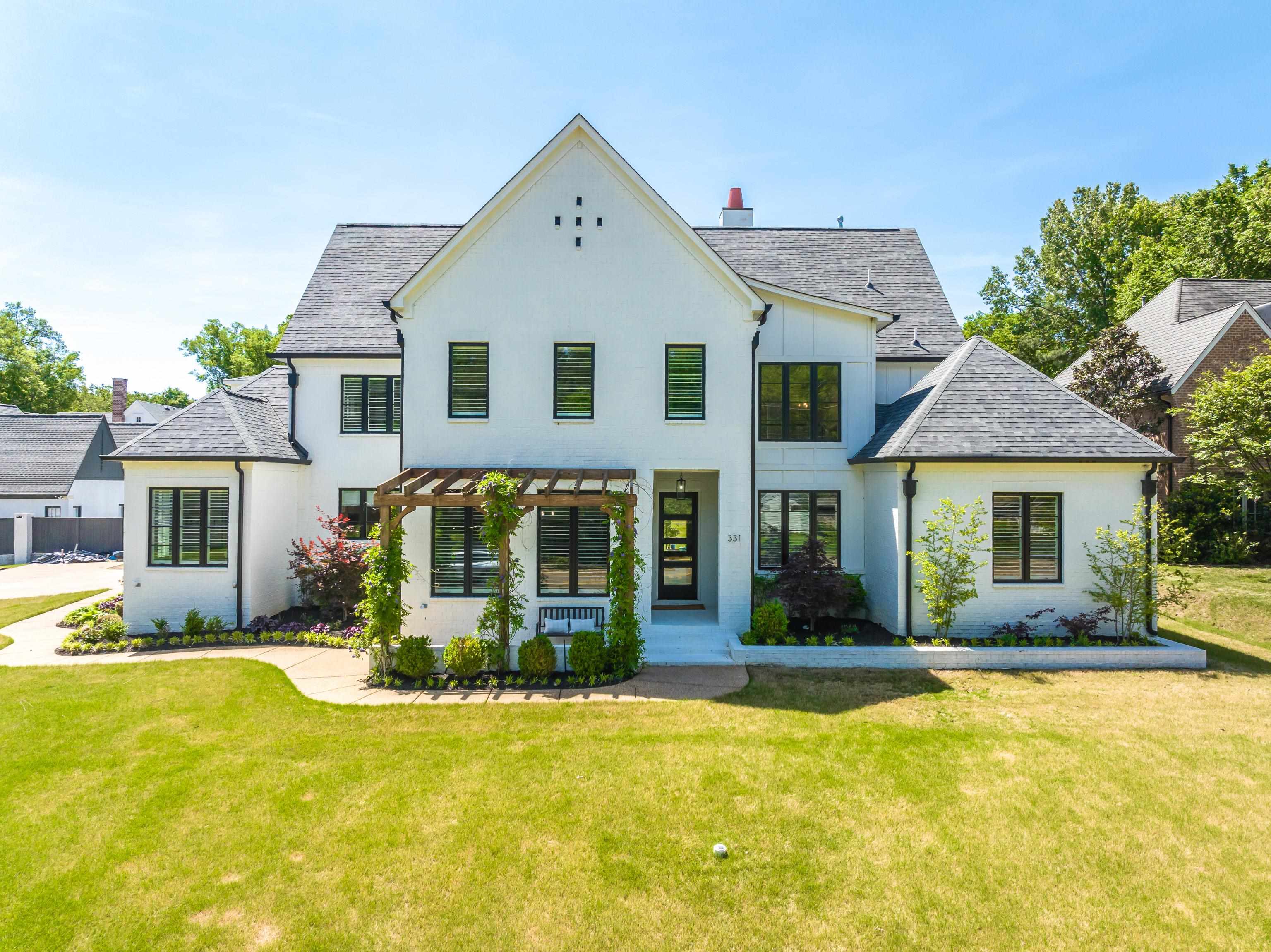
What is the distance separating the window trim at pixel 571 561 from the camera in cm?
1198

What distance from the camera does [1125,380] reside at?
71.5 ft

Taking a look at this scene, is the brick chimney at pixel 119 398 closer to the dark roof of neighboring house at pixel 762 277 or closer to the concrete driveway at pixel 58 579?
the concrete driveway at pixel 58 579

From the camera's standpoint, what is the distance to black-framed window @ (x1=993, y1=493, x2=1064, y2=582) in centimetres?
1189

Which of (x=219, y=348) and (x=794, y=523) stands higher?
(x=219, y=348)

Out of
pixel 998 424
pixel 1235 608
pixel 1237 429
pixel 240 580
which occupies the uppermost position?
pixel 1237 429

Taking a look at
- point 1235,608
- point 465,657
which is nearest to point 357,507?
point 465,657

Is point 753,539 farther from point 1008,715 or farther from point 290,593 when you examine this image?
point 290,593

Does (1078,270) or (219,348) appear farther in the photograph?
(219,348)

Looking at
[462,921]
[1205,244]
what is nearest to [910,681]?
[462,921]

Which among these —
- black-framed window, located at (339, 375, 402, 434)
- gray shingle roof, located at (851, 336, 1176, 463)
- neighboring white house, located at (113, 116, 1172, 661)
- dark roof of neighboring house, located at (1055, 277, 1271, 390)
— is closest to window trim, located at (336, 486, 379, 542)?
black-framed window, located at (339, 375, 402, 434)

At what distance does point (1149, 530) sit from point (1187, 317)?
67.1 ft

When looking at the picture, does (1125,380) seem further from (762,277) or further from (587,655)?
(587,655)

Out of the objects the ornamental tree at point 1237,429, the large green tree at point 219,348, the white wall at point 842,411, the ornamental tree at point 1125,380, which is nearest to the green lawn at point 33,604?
the white wall at point 842,411

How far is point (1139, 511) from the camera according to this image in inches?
453
